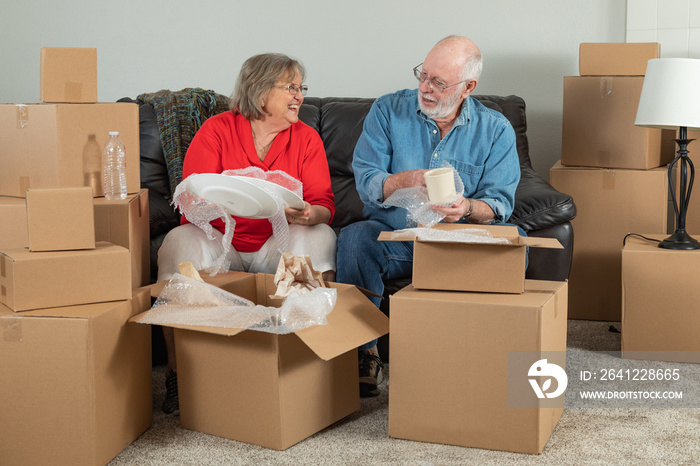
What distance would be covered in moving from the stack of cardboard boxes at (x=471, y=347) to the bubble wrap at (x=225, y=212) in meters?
0.51

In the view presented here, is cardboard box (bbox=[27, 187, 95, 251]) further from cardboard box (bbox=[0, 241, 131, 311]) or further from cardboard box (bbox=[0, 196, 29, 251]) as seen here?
cardboard box (bbox=[0, 196, 29, 251])

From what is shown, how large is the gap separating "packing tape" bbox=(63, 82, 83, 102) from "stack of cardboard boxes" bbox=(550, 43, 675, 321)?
1.84 m

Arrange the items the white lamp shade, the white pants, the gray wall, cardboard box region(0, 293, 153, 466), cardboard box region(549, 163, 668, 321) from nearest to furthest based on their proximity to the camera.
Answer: cardboard box region(0, 293, 153, 466)
the white pants
the white lamp shade
cardboard box region(549, 163, 668, 321)
the gray wall

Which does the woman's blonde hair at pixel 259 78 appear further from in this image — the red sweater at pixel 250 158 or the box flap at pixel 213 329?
the box flap at pixel 213 329

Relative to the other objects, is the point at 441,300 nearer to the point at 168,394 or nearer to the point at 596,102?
the point at 168,394

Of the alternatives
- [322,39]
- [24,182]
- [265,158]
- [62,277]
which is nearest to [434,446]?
[62,277]

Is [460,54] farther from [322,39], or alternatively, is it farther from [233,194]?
[322,39]

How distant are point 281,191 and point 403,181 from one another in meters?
0.36

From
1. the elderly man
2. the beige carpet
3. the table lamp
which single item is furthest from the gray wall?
the beige carpet

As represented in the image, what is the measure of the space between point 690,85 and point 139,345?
1931 mm

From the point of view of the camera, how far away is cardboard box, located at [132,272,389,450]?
1720mm

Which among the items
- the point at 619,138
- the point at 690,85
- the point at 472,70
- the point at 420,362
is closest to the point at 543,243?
the point at 420,362

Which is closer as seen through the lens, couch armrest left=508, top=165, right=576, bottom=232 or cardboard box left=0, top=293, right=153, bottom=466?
cardboard box left=0, top=293, right=153, bottom=466

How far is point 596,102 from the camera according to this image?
9.67 ft
